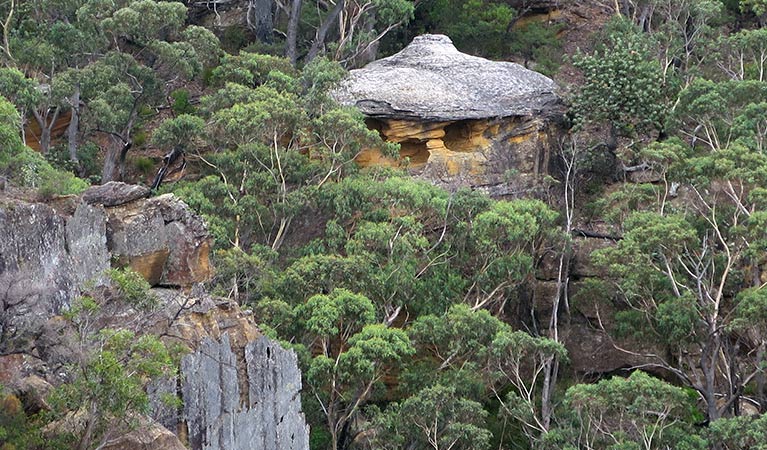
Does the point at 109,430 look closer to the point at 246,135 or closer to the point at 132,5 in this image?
the point at 246,135

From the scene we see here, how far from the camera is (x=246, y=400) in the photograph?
36.0m

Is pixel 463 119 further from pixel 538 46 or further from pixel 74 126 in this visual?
pixel 74 126

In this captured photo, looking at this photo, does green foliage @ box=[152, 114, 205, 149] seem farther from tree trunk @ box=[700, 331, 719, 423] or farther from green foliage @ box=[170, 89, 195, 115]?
tree trunk @ box=[700, 331, 719, 423]

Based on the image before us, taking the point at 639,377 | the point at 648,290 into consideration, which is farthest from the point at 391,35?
the point at 639,377

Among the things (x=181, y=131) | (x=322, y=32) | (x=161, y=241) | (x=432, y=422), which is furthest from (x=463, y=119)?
(x=161, y=241)

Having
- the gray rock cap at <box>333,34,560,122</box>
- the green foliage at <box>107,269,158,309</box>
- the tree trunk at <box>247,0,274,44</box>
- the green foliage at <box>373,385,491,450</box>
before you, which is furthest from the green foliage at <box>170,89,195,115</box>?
the green foliage at <box>107,269,158,309</box>

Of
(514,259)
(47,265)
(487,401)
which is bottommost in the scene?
(487,401)

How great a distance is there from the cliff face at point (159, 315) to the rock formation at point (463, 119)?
48.6 ft

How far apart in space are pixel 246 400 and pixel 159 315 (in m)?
2.67

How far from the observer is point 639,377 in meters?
41.5

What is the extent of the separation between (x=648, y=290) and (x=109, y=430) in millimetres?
17456

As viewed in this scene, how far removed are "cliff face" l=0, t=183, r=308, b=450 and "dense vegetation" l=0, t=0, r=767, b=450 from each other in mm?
1527

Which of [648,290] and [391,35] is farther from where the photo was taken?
[391,35]

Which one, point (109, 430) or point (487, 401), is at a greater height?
point (109, 430)
